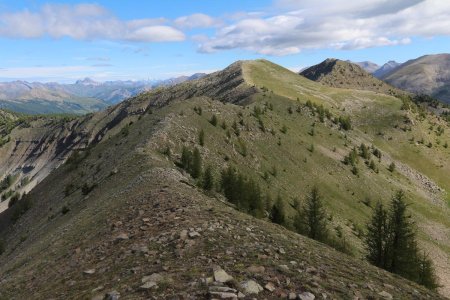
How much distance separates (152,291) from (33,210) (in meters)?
55.7

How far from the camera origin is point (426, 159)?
12638 cm

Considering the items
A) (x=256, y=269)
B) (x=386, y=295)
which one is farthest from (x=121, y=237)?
(x=386, y=295)

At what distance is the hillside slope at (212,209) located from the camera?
56.9ft

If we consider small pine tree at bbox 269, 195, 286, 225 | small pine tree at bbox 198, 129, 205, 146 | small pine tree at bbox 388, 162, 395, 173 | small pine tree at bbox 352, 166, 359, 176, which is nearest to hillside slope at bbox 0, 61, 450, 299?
small pine tree at bbox 198, 129, 205, 146

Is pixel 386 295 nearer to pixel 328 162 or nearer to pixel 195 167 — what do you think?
pixel 195 167

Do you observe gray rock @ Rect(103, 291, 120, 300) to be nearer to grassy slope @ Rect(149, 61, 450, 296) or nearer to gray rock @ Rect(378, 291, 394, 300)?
gray rock @ Rect(378, 291, 394, 300)

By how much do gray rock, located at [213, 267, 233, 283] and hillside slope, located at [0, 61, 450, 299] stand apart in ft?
0.98

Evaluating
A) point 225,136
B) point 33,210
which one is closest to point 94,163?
point 33,210

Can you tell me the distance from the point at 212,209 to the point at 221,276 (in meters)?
10.8

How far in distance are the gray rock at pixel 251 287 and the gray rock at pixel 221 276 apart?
2.17ft

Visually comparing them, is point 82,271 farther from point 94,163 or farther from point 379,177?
point 379,177

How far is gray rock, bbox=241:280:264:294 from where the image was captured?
14.7 m

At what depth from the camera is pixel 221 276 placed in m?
15.6

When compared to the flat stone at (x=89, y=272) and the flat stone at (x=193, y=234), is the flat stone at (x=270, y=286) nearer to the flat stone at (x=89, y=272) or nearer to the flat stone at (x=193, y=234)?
the flat stone at (x=193, y=234)
